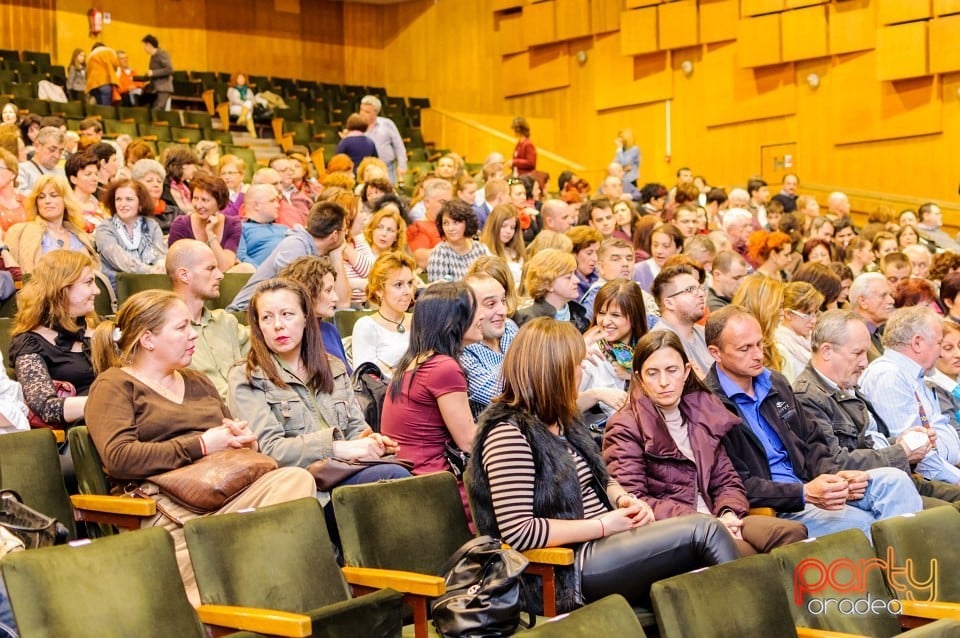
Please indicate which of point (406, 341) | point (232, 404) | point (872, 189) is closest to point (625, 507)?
point (232, 404)

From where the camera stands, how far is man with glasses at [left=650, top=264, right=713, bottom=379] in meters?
3.68

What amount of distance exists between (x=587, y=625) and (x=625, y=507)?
74 cm

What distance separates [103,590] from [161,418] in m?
0.70

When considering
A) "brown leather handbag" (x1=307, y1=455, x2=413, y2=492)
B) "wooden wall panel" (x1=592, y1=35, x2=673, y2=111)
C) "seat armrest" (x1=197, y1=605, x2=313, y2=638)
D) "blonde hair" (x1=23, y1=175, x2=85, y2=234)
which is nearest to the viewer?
"seat armrest" (x1=197, y1=605, x2=313, y2=638)

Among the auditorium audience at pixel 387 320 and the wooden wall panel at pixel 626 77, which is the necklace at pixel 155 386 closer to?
the auditorium audience at pixel 387 320

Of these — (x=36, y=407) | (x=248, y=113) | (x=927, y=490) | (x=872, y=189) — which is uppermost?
(x=248, y=113)

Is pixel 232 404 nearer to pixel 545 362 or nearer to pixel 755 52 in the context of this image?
pixel 545 362

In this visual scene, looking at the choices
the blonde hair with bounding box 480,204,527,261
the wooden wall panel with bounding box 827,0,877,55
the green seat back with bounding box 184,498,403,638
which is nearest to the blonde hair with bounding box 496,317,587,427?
the green seat back with bounding box 184,498,403,638

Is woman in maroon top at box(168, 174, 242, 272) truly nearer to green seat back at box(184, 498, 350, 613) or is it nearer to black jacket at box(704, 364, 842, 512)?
black jacket at box(704, 364, 842, 512)

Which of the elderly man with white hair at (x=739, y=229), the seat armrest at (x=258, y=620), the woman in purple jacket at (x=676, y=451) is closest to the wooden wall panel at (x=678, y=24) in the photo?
the elderly man with white hair at (x=739, y=229)

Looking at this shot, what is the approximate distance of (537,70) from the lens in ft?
42.1

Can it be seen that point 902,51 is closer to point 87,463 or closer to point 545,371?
point 545,371

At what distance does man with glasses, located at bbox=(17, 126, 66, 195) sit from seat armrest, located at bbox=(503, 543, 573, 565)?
12.5ft

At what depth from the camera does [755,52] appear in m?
10.7
